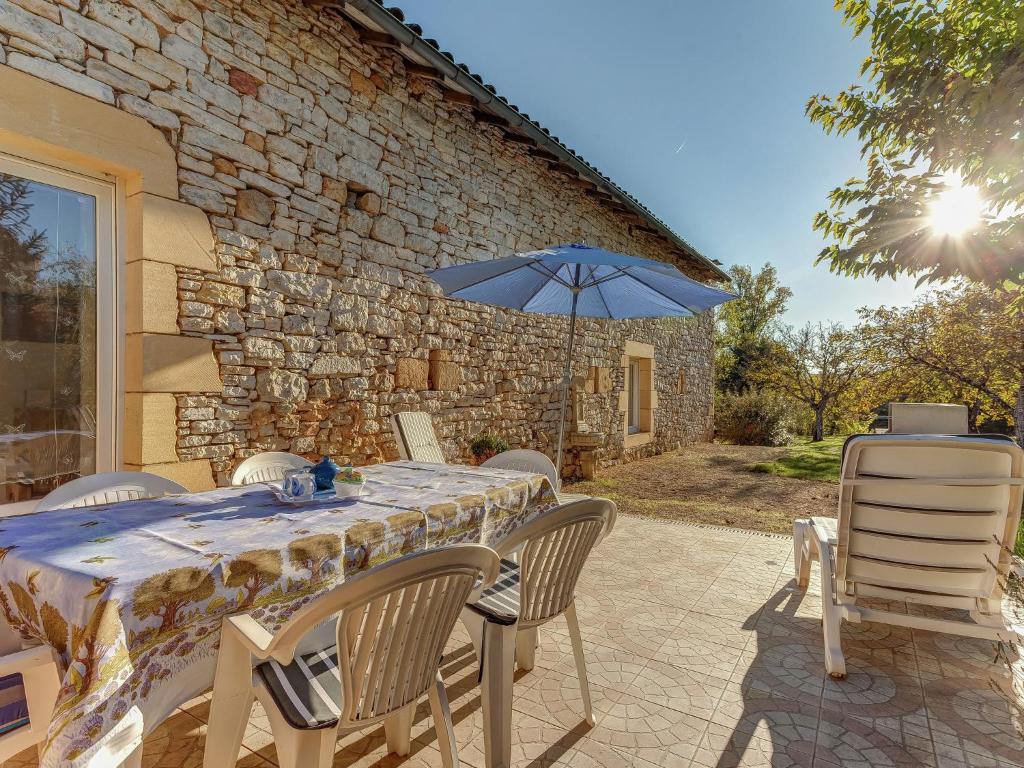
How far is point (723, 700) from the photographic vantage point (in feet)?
6.83

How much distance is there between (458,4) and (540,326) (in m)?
3.55

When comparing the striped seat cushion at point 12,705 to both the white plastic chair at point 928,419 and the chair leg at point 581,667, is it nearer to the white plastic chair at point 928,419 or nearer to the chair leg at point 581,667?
the chair leg at point 581,667

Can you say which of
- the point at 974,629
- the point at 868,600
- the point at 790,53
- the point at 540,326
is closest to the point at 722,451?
the point at 540,326

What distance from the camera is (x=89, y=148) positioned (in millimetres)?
2877

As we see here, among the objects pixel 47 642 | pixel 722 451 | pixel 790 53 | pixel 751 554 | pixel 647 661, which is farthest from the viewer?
pixel 722 451

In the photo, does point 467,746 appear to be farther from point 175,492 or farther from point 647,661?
point 175,492

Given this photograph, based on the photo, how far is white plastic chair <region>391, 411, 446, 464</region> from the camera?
4.11 metres

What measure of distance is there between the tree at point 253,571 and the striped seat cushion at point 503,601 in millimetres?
620

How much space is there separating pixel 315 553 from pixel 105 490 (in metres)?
1.32

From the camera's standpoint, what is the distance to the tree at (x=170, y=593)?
114 centimetres

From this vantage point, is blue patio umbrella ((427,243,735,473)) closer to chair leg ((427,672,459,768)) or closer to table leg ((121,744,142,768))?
chair leg ((427,672,459,768))

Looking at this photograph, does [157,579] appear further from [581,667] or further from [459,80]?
[459,80]

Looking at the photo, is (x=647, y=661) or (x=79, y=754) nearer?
(x=79, y=754)

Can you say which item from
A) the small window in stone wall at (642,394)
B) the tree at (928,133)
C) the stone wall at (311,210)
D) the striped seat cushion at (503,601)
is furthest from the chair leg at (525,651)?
the small window in stone wall at (642,394)
